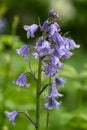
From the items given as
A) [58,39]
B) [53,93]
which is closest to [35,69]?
[53,93]

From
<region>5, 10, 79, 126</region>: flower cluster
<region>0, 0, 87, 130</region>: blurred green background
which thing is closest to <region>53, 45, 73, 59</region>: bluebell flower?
<region>5, 10, 79, 126</region>: flower cluster

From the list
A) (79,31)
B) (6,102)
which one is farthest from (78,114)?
(79,31)

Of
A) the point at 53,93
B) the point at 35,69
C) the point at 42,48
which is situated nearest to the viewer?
the point at 42,48

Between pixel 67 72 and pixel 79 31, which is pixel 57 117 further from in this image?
pixel 79 31

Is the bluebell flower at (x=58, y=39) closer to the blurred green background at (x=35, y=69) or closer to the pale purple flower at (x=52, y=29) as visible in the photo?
the pale purple flower at (x=52, y=29)

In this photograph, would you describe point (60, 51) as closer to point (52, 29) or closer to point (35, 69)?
point (52, 29)

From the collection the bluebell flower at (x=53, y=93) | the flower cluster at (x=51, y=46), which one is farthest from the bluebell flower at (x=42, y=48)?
the bluebell flower at (x=53, y=93)

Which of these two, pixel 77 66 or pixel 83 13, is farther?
pixel 83 13

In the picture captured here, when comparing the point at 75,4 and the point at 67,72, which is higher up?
the point at 75,4
